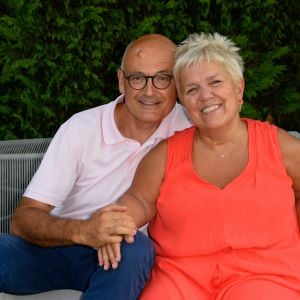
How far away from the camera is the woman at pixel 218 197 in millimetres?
2391

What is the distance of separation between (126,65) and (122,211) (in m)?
0.76

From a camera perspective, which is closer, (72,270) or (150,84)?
(72,270)

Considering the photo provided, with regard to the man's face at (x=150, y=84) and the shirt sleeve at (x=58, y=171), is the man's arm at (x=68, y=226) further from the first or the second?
the man's face at (x=150, y=84)

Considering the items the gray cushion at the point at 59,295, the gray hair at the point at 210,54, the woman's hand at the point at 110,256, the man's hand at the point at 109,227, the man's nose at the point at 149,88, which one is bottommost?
the gray cushion at the point at 59,295

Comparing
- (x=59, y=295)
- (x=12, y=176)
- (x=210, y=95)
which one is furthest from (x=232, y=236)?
(x=12, y=176)

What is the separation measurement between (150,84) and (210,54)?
1.20ft

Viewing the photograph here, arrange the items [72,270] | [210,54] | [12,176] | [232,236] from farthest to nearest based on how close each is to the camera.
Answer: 1. [12,176]
2. [72,270]
3. [210,54]
4. [232,236]

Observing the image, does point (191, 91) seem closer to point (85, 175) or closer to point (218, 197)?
point (218, 197)

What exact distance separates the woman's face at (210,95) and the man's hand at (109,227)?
47 centimetres

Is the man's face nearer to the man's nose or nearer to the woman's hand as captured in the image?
the man's nose

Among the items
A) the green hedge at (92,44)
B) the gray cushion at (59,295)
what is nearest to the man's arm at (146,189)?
the gray cushion at (59,295)

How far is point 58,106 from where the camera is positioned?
14.0 feet

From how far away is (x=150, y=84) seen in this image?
109 inches

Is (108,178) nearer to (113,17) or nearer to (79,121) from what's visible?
(79,121)
